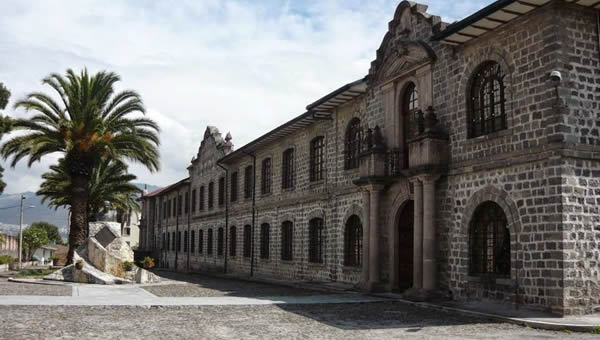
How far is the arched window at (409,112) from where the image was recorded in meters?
16.4

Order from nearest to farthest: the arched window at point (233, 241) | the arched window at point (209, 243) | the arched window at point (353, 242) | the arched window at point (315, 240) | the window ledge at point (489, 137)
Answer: the window ledge at point (489, 137) < the arched window at point (353, 242) < the arched window at point (315, 240) < the arched window at point (233, 241) < the arched window at point (209, 243)

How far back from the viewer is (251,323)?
10555mm

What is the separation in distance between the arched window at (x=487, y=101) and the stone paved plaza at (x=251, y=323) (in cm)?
426

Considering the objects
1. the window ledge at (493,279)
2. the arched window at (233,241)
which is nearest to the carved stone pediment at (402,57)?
the window ledge at (493,279)

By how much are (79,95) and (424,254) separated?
649 inches

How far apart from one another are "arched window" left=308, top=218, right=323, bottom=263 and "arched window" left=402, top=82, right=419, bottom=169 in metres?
5.73

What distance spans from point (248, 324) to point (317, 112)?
11.8 m

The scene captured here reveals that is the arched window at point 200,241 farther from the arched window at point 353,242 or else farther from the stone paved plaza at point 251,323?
the stone paved plaza at point 251,323

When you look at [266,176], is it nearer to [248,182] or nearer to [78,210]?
[248,182]

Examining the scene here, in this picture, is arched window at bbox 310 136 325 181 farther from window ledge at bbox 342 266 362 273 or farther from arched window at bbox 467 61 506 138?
arched window at bbox 467 61 506 138

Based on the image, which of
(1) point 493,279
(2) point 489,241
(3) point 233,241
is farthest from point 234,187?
(1) point 493,279

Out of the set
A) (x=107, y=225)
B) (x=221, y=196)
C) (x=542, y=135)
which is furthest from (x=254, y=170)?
(x=542, y=135)

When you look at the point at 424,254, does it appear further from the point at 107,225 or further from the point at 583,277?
the point at 107,225

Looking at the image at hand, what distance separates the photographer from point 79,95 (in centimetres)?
2462
